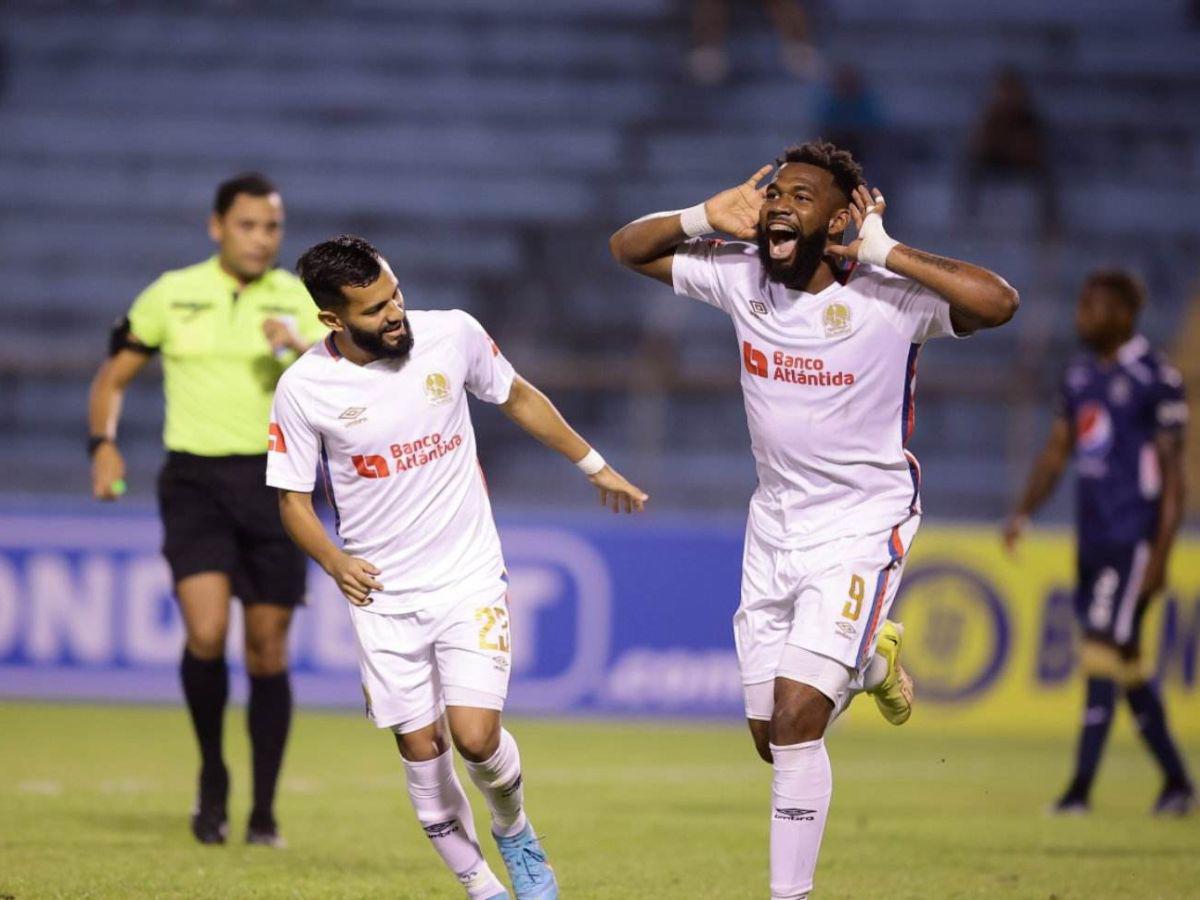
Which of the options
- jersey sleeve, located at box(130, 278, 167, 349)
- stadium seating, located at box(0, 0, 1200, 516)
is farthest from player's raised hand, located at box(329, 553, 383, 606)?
stadium seating, located at box(0, 0, 1200, 516)

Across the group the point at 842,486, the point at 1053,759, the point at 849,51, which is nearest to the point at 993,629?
the point at 1053,759

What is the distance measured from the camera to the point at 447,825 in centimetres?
625

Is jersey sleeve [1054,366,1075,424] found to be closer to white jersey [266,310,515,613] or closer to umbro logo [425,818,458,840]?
white jersey [266,310,515,613]

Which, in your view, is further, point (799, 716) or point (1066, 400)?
point (1066, 400)

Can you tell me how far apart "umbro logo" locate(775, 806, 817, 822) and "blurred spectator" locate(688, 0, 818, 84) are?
1522 centimetres

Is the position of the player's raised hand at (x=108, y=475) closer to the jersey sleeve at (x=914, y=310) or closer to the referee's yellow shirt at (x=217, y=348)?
the referee's yellow shirt at (x=217, y=348)

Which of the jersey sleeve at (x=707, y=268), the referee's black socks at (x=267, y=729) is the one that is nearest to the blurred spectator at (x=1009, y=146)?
the referee's black socks at (x=267, y=729)

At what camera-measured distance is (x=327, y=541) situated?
20.3ft

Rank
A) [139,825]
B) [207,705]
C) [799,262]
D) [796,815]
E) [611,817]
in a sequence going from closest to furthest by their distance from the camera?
[796,815]
[799,262]
[207,705]
[139,825]
[611,817]

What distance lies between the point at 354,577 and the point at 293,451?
51 centimetres

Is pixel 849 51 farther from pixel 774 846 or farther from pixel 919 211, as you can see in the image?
pixel 774 846

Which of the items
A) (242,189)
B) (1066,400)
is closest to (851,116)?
(1066,400)

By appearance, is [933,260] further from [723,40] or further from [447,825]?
[723,40]

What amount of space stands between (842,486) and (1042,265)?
1014cm
